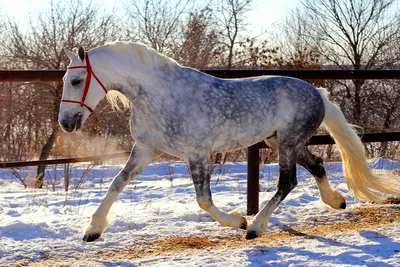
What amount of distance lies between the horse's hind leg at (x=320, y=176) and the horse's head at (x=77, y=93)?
1.93m

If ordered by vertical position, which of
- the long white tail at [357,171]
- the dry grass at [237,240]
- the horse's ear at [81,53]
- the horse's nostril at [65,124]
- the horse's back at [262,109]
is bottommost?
the dry grass at [237,240]

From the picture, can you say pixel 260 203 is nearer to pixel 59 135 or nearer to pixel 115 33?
pixel 59 135

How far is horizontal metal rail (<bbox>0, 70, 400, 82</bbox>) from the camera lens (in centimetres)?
446

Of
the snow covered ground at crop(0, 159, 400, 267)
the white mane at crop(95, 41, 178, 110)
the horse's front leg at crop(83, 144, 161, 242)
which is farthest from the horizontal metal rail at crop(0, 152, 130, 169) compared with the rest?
the white mane at crop(95, 41, 178, 110)

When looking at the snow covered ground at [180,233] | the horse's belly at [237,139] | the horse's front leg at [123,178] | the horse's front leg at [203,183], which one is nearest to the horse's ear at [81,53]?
the horse's front leg at [123,178]

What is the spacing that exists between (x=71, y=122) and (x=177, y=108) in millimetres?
680

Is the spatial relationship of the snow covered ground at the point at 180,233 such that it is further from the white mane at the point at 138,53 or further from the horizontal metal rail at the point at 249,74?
the white mane at the point at 138,53

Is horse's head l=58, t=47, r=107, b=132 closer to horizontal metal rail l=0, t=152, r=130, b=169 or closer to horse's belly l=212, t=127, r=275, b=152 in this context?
horse's belly l=212, t=127, r=275, b=152

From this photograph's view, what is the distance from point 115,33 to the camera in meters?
16.1

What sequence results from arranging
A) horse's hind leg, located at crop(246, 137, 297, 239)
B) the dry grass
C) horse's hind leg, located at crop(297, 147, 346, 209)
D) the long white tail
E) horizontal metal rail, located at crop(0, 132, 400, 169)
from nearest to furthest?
the dry grass → horse's hind leg, located at crop(246, 137, 297, 239) → horse's hind leg, located at crop(297, 147, 346, 209) → the long white tail → horizontal metal rail, located at crop(0, 132, 400, 169)

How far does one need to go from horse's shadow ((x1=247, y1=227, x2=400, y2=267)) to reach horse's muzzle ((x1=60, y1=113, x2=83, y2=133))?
1.33 meters

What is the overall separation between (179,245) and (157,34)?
49.0ft

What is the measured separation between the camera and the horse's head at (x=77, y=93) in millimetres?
3654

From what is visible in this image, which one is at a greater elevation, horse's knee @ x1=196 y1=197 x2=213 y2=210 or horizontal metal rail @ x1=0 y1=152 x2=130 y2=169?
horizontal metal rail @ x1=0 y1=152 x2=130 y2=169
